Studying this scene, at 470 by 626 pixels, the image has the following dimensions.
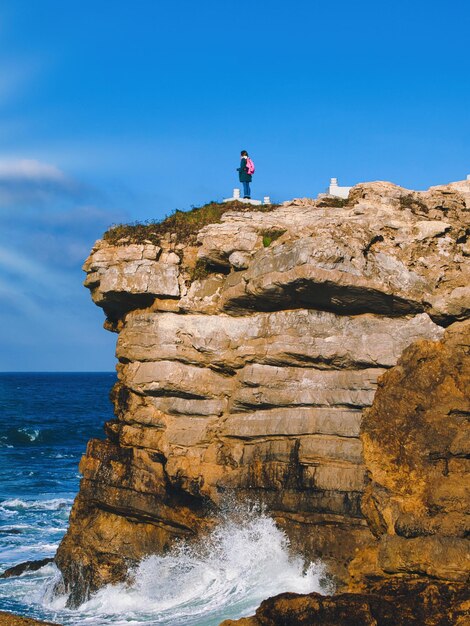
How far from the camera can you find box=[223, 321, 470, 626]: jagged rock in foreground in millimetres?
13773

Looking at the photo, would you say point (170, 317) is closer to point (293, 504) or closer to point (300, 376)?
point (300, 376)

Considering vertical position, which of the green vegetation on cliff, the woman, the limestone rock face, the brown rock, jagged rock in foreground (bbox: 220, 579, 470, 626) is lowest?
the brown rock

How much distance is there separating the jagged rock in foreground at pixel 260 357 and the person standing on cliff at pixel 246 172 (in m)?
2.43

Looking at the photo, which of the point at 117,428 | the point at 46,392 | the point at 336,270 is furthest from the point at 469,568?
the point at 46,392

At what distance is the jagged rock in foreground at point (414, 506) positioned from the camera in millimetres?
13773

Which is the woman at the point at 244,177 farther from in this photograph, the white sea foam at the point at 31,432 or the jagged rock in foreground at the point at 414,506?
the white sea foam at the point at 31,432

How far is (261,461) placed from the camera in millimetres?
21062

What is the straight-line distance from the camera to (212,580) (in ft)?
69.9

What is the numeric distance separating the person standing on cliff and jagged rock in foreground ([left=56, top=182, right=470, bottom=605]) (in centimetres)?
243

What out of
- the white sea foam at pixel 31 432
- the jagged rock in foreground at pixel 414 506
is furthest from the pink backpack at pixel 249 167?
the white sea foam at pixel 31 432

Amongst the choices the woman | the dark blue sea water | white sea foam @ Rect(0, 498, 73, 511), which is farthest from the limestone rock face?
white sea foam @ Rect(0, 498, 73, 511)

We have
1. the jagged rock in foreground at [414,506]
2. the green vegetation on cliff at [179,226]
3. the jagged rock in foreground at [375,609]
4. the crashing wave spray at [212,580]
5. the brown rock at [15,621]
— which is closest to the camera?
the jagged rock in foreground at [375,609]

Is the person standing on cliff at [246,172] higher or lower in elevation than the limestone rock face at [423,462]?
higher

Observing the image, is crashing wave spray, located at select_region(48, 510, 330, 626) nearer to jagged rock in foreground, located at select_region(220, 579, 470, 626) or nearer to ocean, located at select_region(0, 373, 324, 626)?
ocean, located at select_region(0, 373, 324, 626)
